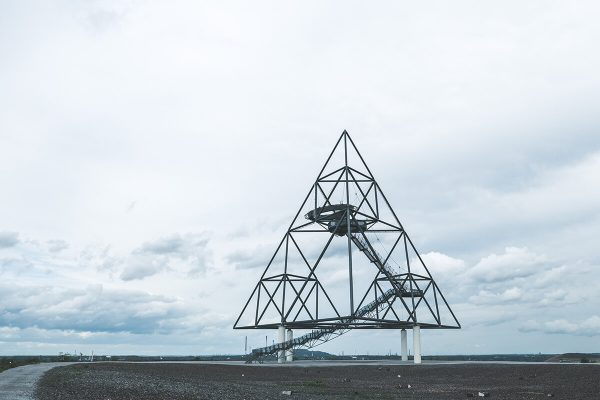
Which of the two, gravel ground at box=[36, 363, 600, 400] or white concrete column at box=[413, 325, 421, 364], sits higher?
white concrete column at box=[413, 325, 421, 364]

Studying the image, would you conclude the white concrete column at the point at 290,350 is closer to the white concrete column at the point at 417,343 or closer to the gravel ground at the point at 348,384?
the gravel ground at the point at 348,384

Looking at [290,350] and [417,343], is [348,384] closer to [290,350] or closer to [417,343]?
[417,343]

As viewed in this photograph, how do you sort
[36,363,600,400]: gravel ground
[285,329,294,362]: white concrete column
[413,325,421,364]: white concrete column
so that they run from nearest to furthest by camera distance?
[36,363,600,400]: gravel ground < [413,325,421,364]: white concrete column < [285,329,294,362]: white concrete column

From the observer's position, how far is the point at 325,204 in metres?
57.7

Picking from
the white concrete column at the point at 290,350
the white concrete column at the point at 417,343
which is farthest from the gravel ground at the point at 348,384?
the white concrete column at the point at 290,350

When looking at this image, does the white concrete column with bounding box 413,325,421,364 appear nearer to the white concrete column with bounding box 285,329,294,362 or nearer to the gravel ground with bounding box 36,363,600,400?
the gravel ground with bounding box 36,363,600,400

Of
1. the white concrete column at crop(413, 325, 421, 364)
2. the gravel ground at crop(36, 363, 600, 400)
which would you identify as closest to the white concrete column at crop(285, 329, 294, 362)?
the gravel ground at crop(36, 363, 600, 400)

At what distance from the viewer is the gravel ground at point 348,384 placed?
2684 cm

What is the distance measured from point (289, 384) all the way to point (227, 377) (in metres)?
6.03

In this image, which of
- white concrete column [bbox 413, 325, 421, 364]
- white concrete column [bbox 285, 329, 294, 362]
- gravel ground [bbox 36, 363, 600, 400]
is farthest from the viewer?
white concrete column [bbox 285, 329, 294, 362]

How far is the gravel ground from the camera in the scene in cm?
2684

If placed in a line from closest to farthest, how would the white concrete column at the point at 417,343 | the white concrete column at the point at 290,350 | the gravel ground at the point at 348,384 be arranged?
the gravel ground at the point at 348,384, the white concrete column at the point at 417,343, the white concrete column at the point at 290,350

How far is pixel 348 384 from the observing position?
117 feet

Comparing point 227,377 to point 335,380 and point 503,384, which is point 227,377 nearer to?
point 335,380
